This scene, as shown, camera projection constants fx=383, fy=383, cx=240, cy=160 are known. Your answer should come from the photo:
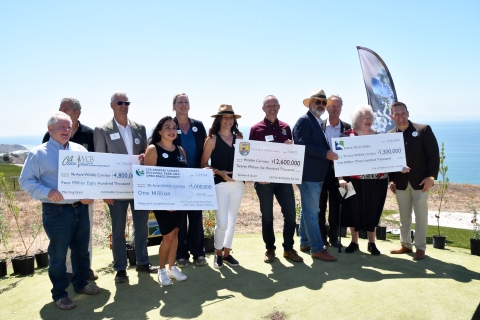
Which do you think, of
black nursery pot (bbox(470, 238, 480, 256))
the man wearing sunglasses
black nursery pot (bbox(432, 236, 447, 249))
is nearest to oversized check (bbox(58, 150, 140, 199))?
the man wearing sunglasses

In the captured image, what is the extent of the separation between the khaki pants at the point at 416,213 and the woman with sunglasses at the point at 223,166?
244 centimetres

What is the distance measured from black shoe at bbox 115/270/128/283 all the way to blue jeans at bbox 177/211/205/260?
800 millimetres

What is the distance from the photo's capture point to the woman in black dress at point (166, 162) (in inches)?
176

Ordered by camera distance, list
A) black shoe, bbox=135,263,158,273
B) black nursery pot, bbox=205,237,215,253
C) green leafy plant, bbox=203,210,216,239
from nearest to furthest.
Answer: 1. black shoe, bbox=135,263,158,273
2. black nursery pot, bbox=205,237,215,253
3. green leafy plant, bbox=203,210,216,239

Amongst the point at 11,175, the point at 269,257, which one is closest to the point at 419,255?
the point at 269,257

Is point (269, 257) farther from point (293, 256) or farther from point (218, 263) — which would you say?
point (218, 263)

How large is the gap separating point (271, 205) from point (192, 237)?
1.20 meters

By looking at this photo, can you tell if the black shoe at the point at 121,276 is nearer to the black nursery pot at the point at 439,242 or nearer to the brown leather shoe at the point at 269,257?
the brown leather shoe at the point at 269,257

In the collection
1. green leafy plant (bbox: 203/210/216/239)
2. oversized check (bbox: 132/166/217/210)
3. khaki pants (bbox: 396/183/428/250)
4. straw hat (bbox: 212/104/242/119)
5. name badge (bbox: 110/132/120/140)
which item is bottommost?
green leafy plant (bbox: 203/210/216/239)

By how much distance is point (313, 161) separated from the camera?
5.31 metres

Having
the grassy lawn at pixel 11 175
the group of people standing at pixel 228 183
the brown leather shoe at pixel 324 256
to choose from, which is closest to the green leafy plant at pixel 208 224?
the group of people standing at pixel 228 183

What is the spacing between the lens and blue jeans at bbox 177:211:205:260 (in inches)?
210

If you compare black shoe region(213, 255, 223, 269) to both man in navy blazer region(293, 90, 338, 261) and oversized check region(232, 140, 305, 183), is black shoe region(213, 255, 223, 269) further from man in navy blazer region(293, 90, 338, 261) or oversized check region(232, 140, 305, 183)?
man in navy blazer region(293, 90, 338, 261)

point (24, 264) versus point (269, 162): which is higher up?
point (269, 162)
